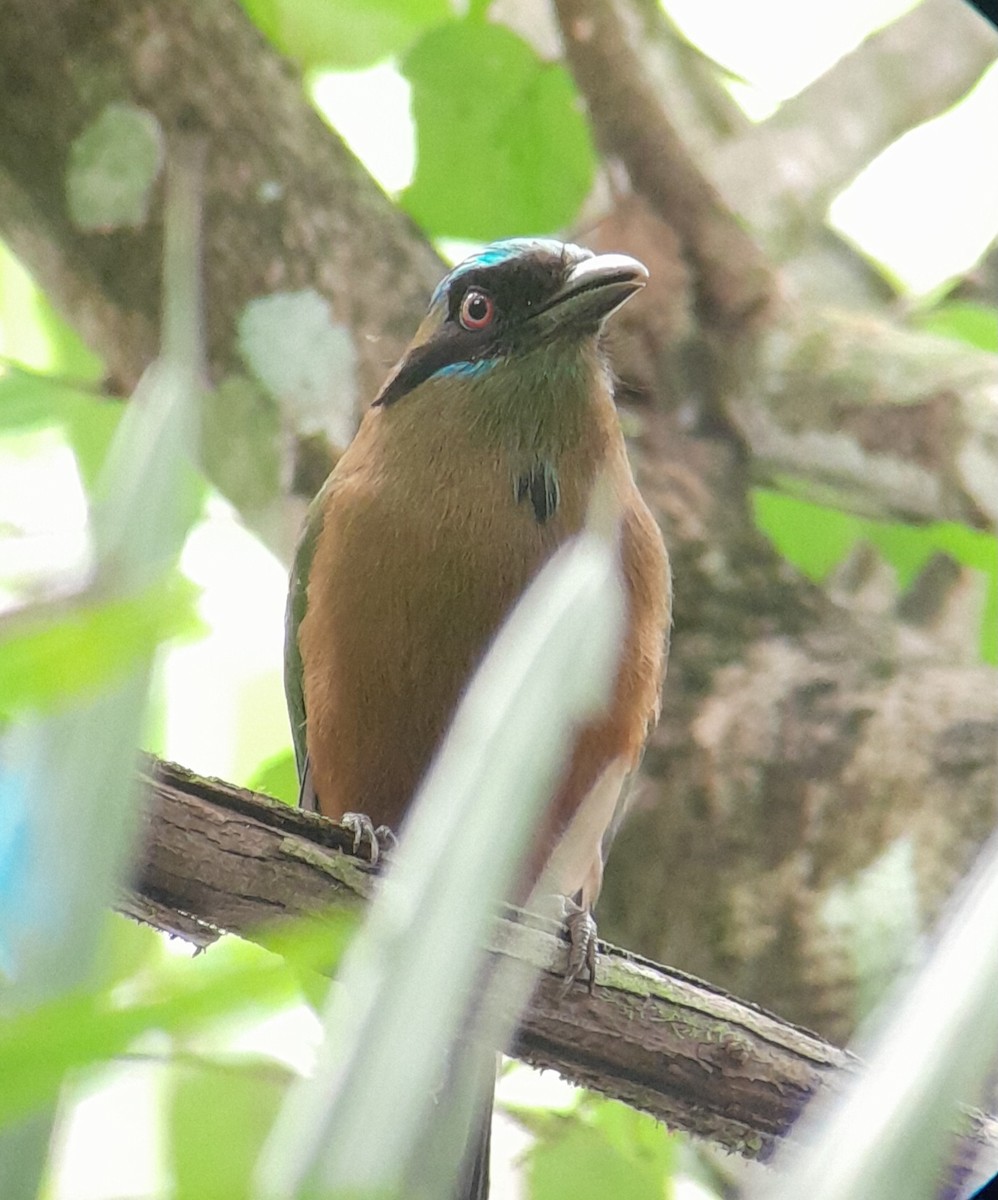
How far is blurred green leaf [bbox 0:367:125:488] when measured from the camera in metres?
1.21

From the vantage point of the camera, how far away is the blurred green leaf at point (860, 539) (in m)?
2.99

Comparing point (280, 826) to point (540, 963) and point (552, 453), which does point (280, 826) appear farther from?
point (552, 453)

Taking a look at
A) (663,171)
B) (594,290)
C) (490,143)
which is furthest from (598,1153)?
(663,171)

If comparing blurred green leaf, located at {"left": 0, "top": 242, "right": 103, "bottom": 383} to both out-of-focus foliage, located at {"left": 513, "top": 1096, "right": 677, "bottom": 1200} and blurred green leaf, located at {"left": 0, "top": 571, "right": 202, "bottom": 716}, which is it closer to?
out-of-focus foliage, located at {"left": 513, "top": 1096, "right": 677, "bottom": 1200}

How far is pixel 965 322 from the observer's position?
3277 millimetres

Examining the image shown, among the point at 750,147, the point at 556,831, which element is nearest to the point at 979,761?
the point at 556,831

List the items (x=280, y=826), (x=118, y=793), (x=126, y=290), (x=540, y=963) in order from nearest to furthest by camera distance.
Answer: (x=118, y=793) < (x=540, y=963) < (x=280, y=826) < (x=126, y=290)

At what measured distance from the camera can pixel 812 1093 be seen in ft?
5.61

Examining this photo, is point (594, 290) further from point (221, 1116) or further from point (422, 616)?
point (221, 1116)

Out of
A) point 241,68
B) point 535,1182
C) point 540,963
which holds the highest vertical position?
point 241,68

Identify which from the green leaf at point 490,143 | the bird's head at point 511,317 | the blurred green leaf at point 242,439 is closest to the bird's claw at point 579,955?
the bird's head at point 511,317

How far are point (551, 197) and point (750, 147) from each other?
0.85 metres

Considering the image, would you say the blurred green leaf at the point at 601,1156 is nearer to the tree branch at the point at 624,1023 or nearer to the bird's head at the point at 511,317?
the tree branch at the point at 624,1023

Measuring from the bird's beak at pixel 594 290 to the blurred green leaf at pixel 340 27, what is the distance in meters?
0.72
